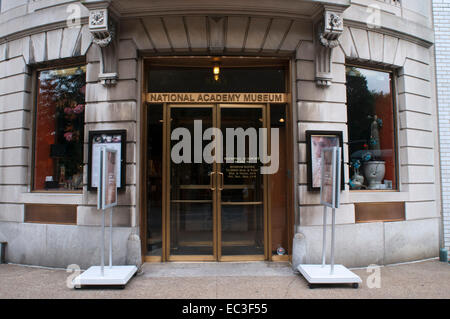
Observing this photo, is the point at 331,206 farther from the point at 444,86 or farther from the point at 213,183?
the point at 444,86

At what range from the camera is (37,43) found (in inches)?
269

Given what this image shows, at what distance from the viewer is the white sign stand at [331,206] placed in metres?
4.91

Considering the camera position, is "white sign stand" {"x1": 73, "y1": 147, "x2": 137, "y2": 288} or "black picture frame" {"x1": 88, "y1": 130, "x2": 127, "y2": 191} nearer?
"white sign stand" {"x1": 73, "y1": 147, "x2": 137, "y2": 288}

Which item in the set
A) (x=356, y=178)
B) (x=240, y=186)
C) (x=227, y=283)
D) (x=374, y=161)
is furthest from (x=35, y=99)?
(x=374, y=161)

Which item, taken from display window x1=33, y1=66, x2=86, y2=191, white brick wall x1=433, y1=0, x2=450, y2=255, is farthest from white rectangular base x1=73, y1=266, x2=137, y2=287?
white brick wall x1=433, y1=0, x2=450, y2=255

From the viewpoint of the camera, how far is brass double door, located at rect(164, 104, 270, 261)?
639 centimetres

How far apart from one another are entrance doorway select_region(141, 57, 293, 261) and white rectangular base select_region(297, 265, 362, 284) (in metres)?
1.16

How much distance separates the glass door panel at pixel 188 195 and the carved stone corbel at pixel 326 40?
7.79ft

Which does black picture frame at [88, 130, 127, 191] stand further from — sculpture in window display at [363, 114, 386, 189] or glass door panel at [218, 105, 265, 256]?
sculpture in window display at [363, 114, 386, 189]

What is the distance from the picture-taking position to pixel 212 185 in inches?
251

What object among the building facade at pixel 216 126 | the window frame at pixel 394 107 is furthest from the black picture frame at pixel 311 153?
the window frame at pixel 394 107

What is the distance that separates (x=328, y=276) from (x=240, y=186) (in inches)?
94.5

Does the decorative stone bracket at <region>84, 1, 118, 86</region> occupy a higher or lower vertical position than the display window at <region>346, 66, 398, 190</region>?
higher

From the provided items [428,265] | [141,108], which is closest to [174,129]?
[141,108]
